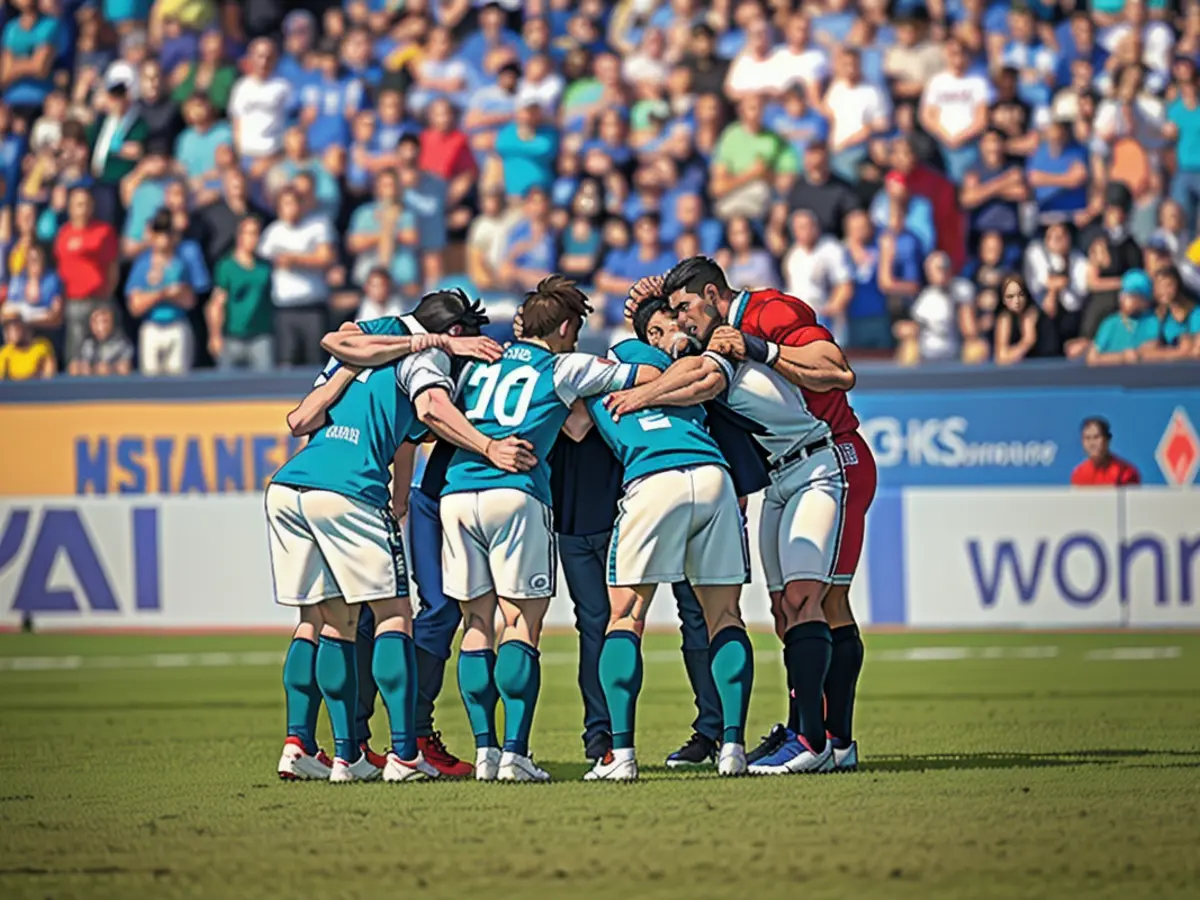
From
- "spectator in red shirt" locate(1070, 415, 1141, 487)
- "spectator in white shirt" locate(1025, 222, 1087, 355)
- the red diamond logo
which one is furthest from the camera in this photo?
"spectator in white shirt" locate(1025, 222, 1087, 355)

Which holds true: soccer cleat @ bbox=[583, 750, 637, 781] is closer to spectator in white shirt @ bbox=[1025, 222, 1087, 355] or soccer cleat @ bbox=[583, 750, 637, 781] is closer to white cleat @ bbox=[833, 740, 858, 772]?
white cleat @ bbox=[833, 740, 858, 772]

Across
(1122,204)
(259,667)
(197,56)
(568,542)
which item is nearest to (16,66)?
(197,56)

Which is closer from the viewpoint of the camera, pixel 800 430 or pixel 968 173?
pixel 800 430

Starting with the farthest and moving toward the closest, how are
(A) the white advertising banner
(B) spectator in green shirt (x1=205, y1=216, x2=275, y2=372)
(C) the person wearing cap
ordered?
1. (B) spectator in green shirt (x1=205, y1=216, x2=275, y2=372)
2. (C) the person wearing cap
3. (A) the white advertising banner

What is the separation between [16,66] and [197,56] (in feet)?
6.09

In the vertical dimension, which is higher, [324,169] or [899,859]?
[324,169]

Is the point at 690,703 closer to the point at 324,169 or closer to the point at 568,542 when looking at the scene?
the point at 568,542

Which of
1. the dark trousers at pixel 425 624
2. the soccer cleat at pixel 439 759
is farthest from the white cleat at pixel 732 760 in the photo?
the dark trousers at pixel 425 624

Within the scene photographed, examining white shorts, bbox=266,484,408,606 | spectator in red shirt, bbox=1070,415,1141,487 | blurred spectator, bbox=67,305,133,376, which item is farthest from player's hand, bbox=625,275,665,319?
blurred spectator, bbox=67,305,133,376

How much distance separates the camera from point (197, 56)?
22.8m

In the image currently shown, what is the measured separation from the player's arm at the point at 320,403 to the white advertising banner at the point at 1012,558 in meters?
8.95

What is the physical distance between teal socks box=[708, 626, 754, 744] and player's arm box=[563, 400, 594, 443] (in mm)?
1041

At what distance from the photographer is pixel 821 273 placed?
19.1 metres

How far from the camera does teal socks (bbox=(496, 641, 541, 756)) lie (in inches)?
370
